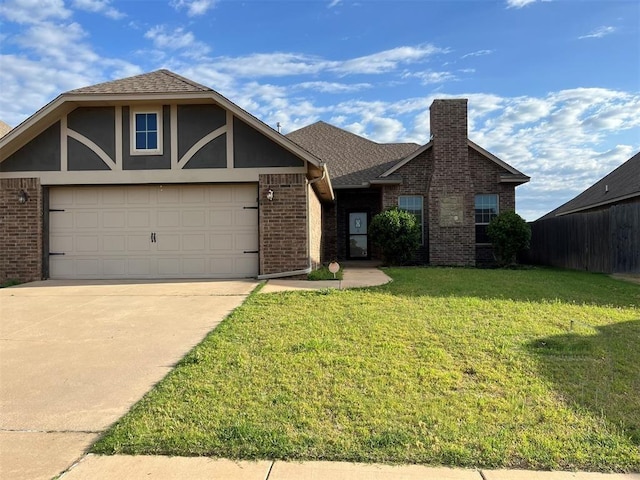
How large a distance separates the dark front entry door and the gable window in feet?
14.2

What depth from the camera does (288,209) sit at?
11.0 meters

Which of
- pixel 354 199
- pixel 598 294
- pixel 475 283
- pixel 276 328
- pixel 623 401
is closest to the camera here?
pixel 623 401

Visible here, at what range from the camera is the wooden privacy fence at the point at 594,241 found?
12805 millimetres

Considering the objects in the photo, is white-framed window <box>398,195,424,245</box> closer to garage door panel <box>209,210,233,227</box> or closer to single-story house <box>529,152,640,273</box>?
single-story house <box>529,152,640,273</box>

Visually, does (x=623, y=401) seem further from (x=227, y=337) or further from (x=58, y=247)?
(x=58, y=247)

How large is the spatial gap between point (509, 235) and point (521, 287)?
20.6ft

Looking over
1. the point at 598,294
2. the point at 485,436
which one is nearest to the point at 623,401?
the point at 485,436

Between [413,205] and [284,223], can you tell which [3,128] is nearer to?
[284,223]

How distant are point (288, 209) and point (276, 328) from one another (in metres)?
5.15

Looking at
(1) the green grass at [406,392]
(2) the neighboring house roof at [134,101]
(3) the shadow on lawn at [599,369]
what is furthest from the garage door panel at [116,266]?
(3) the shadow on lawn at [599,369]

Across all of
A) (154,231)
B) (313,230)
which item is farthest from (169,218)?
(313,230)

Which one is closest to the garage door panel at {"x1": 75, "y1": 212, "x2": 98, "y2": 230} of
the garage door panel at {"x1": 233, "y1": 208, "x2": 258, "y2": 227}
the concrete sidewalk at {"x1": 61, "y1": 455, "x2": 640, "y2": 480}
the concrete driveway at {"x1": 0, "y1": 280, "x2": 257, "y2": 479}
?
the concrete driveway at {"x1": 0, "y1": 280, "x2": 257, "y2": 479}

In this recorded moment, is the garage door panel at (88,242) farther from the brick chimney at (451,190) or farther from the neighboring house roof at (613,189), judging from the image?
the neighboring house roof at (613,189)

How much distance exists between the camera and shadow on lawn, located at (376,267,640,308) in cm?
868
